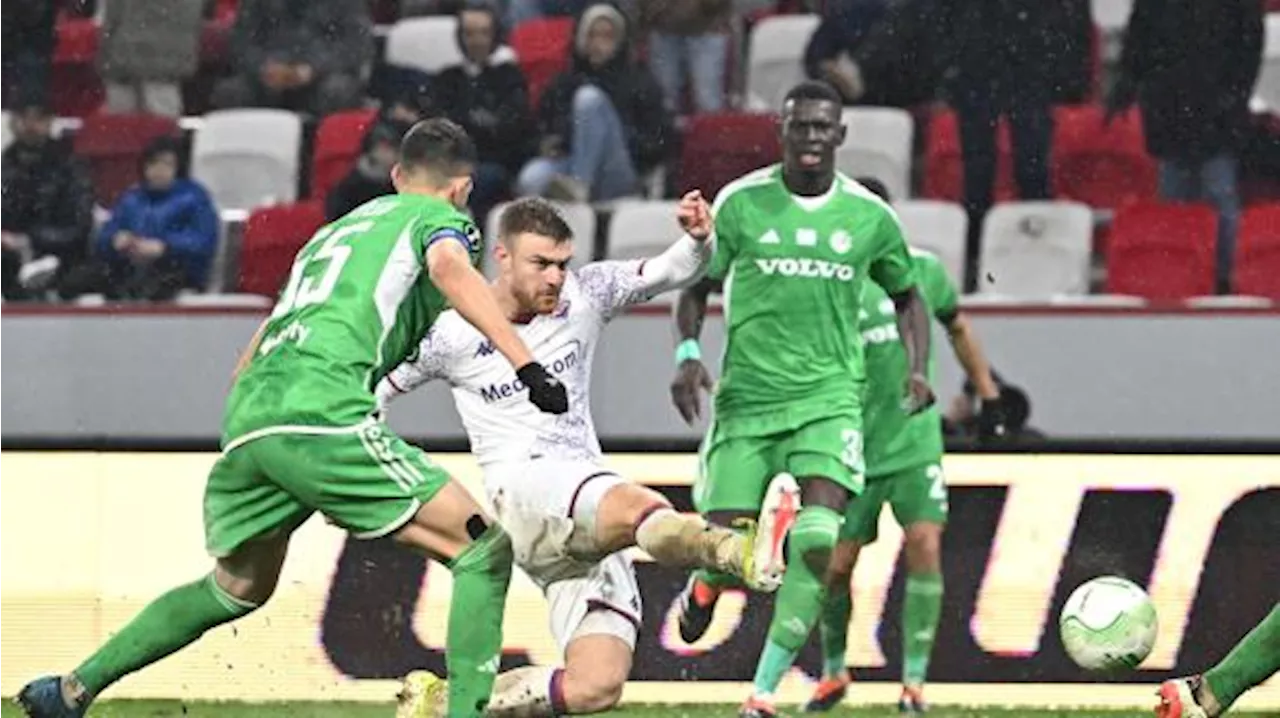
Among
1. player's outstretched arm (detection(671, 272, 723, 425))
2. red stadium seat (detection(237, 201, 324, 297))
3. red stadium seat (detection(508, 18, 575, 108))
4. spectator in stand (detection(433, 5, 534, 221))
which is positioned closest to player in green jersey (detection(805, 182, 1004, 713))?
player's outstretched arm (detection(671, 272, 723, 425))

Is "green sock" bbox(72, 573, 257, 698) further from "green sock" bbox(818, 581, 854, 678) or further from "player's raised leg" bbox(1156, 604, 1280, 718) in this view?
"green sock" bbox(818, 581, 854, 678)

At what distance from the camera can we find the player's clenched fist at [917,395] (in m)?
11.2

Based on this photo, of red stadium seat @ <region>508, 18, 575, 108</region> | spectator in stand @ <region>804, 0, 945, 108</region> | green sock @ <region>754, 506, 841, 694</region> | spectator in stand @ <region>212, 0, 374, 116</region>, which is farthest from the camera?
spectator in stand @ <region>212, 0, 374, 116</region>

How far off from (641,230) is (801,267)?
211cm

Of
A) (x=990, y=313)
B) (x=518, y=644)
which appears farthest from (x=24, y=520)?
(x=990, y=313)

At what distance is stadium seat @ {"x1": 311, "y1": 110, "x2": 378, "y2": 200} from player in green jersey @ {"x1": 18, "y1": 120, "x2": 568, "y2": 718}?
521 centimetres

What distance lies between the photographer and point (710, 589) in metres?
11.2

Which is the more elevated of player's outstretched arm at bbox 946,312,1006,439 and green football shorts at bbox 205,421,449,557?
green football shorts at bbox 205,421,449,557

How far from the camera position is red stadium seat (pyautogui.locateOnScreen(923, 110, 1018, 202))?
43.8 ft

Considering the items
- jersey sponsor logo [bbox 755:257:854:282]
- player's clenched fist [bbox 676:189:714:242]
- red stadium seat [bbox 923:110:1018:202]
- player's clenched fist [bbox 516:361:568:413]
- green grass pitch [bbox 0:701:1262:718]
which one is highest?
player's clenched fist [bbox 676:189:714:242]

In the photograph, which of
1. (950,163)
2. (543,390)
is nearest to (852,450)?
(950,163)

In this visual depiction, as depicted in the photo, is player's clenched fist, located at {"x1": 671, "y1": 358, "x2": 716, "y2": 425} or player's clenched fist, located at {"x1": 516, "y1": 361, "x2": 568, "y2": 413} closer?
player's clenched fist, located at {"x1": 516, "y1": 361, "x2": 568, "y2": 413}

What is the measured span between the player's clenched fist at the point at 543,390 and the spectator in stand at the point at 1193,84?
239 inches

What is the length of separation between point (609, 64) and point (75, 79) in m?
2.69
